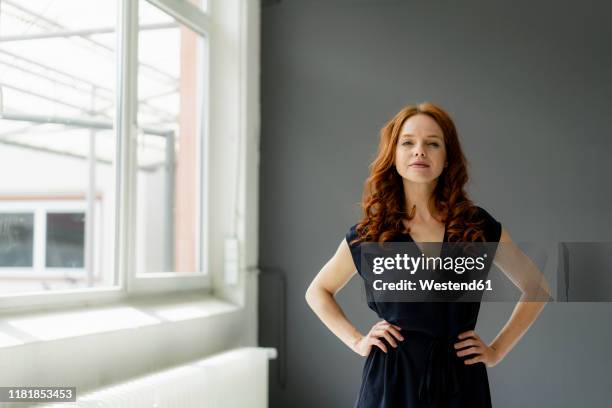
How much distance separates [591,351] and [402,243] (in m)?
1.29

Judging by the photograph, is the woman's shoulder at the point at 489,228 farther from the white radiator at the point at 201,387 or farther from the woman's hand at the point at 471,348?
the white radiator at the point at 201,387

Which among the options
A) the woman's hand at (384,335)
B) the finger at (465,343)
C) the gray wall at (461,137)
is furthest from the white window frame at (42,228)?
the finger at (465,343)

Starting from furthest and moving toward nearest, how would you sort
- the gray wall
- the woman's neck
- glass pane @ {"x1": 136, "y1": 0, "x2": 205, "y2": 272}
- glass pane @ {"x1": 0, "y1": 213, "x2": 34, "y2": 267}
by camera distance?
glass pane @ {"x1": 136, "y1": 0, "x2": 205, "y2": 272} → the gray wall → glass pane @ {"x1": 0, "y1": 213, "x2": 34, "y2": 267} → the woman's neck

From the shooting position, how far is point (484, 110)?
2736 millimetres

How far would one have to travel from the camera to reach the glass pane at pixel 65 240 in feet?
7.50

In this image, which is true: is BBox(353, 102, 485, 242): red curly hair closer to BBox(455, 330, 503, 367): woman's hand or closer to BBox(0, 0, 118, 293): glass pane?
BBox(455, 330, 503, 367): woman's hand

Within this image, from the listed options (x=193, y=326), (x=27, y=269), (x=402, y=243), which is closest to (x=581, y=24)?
(x=402, y=243)

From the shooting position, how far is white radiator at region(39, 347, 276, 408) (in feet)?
6.31

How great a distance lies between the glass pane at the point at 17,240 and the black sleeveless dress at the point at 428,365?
3.69ft

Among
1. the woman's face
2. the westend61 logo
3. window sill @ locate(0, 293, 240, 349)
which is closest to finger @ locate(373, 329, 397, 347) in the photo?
the westend61 logo

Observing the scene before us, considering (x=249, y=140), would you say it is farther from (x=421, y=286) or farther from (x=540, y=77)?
(x=421, y=286)

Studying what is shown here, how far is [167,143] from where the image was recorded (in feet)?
9.70

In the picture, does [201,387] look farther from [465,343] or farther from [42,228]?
[465,343]

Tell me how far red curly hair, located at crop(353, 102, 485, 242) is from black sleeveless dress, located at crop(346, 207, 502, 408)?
0.07 meters
